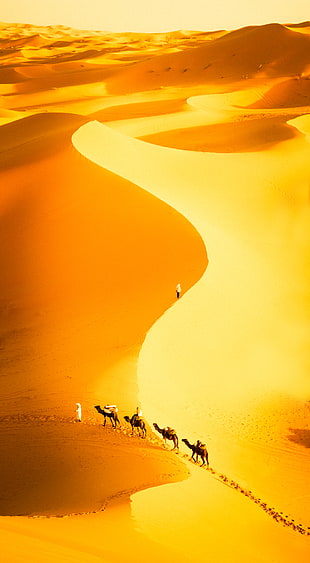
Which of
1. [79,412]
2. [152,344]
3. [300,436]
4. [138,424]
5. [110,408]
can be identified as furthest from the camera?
[152,344]

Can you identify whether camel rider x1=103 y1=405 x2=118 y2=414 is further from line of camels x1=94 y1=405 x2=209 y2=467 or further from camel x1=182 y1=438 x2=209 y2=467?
camel x1=182 y1=438 x2=209 y2=467

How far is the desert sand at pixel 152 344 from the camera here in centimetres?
693

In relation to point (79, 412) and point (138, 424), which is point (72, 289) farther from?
point (138, 424)

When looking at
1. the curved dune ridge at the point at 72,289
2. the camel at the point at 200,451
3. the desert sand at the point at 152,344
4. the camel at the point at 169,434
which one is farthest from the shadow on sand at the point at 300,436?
the curved dune ridge at the point at 72,289

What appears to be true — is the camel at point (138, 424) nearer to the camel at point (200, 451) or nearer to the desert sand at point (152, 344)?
the desert sand at point (152, 344)

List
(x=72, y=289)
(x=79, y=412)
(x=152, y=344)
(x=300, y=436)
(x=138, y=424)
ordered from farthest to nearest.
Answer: (x=72, y=289) < (x=152, y=344) < (x=300, y=436) < (x=79, y=412) < (x=138, y=424)

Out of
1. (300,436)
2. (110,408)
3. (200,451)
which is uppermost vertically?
(110,408)

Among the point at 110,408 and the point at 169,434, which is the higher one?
the point at 110,408

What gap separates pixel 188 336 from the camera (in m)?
12.2

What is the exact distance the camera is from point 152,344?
37.4 feet

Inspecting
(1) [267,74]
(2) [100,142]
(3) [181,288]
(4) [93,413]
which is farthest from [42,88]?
(4) [93,413]

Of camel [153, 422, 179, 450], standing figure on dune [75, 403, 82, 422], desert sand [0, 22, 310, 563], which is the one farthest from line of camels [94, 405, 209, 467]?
standing figure on dune [75, 403, 82, 422]

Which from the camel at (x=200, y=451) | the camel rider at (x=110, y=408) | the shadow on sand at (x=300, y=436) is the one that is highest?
the camel rider at (x=110, y=408)

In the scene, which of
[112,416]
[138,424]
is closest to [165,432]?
[138,424]
